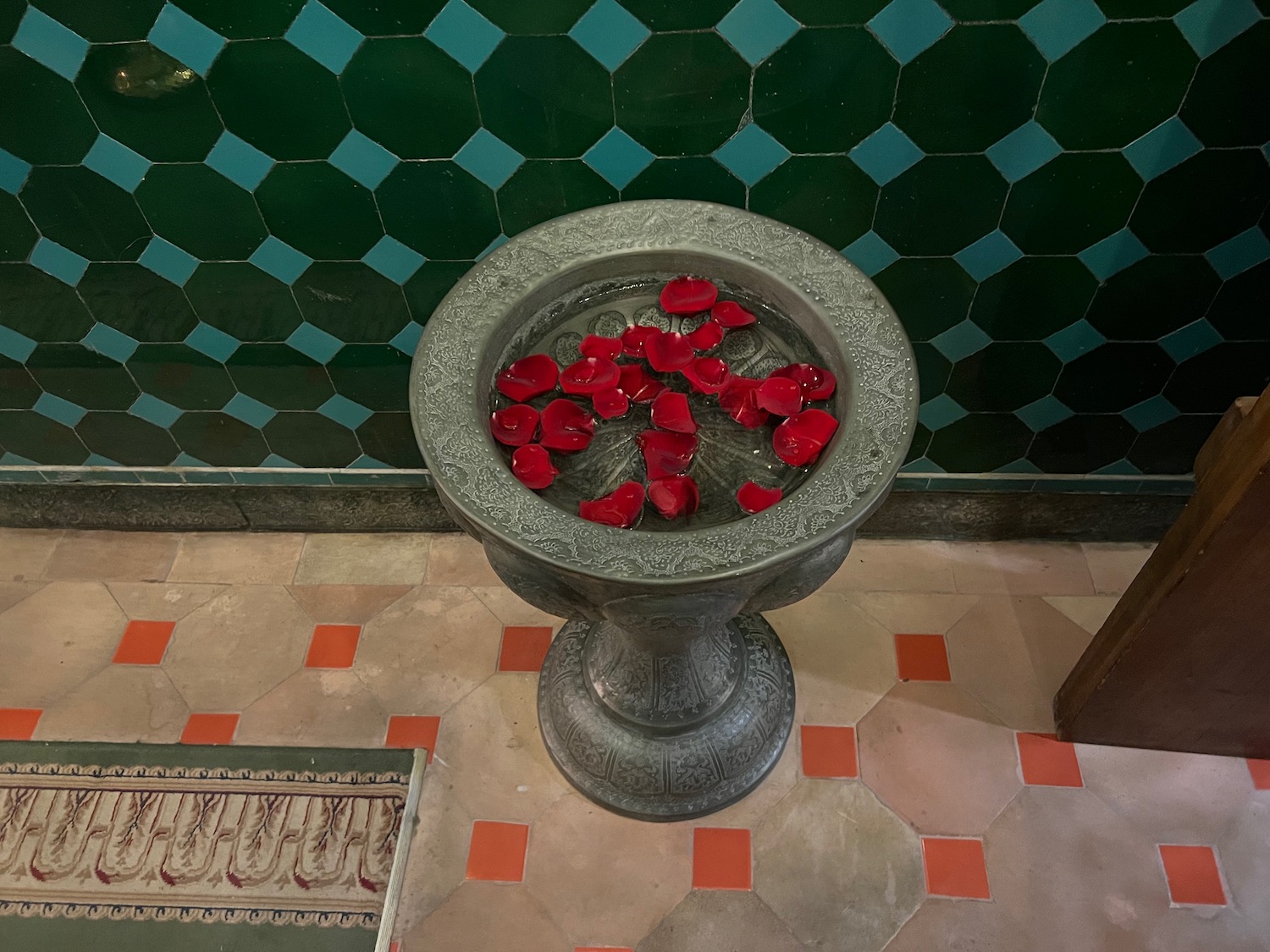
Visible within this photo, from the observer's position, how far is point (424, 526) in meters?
2.17

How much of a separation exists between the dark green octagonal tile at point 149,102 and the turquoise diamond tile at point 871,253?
104cm

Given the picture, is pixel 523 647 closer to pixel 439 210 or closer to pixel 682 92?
pixel 439 210

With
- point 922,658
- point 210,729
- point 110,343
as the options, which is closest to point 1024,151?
point 922,658

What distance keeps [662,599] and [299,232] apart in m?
1.00

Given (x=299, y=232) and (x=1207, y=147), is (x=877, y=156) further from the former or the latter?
(x=299, y=232)

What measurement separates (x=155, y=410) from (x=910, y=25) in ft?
5.23

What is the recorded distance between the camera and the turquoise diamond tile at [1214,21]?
4.17ft

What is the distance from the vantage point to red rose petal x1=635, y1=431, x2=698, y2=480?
120 centimetres

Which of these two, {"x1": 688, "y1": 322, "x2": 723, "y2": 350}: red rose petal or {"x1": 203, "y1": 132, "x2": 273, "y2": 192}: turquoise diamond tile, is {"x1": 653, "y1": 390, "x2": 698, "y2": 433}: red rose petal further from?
{"x1": 203, "y1": 132, "x2": 273, "y2": 192}: turquoise diamond tile

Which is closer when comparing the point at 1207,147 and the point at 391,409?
the point at 1207,147

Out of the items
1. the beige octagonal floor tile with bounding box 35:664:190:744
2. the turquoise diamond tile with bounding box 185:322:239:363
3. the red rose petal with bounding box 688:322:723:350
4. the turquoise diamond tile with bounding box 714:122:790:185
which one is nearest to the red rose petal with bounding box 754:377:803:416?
the red rose petal with bounding box 688:322:723:350

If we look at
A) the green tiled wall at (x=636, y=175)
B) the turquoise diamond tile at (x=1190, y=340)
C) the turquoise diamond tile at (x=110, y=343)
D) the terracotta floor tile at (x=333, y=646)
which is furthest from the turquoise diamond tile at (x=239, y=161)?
the turquoise diamond tile at (x=1190, y=340)

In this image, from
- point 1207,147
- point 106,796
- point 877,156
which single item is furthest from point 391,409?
point 1207,147

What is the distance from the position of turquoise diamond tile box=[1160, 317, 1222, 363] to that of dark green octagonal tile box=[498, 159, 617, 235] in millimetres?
1037
